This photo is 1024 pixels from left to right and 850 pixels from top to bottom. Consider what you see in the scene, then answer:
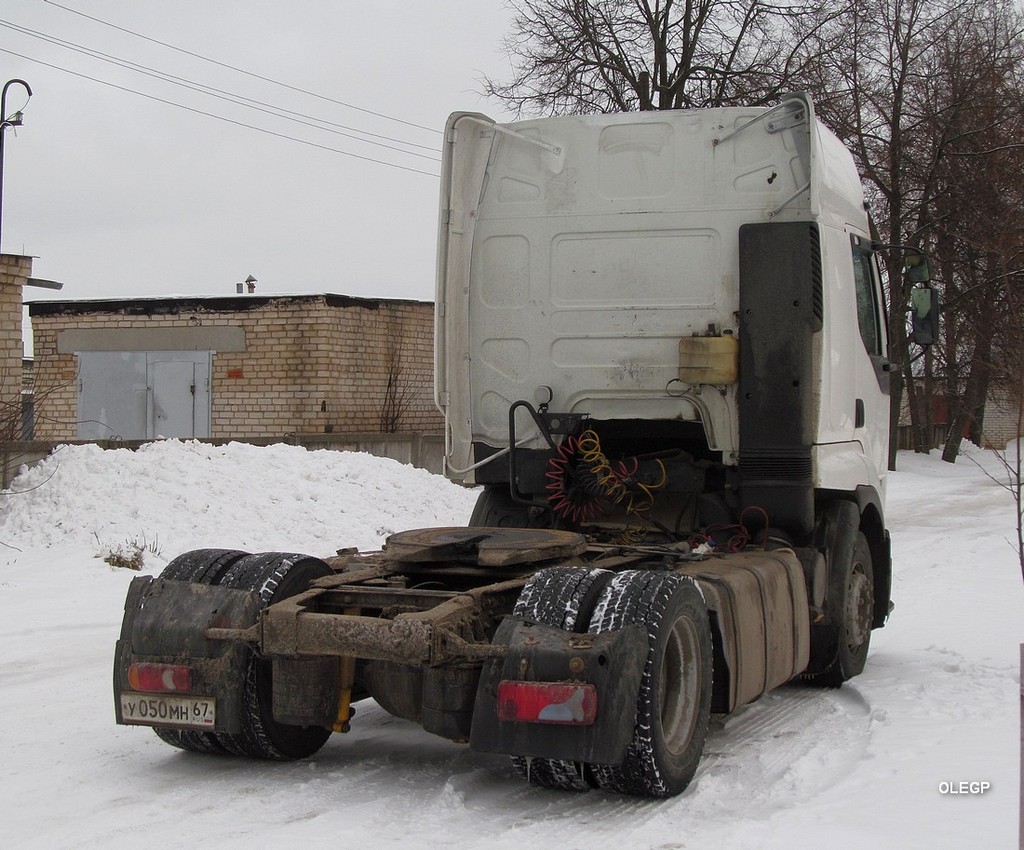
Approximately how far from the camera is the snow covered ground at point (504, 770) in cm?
489

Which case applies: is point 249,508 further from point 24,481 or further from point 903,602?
point 903,602

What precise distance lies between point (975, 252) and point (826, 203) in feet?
86.7

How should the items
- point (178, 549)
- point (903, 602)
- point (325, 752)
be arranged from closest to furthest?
point (325, 752) → point (903, 602) → point (178, 549)

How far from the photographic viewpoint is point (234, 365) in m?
24.5

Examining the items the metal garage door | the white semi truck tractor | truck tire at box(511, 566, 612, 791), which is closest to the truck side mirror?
the white semi truck tractor

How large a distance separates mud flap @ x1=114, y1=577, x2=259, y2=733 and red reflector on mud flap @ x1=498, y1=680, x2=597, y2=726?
1.37 metres

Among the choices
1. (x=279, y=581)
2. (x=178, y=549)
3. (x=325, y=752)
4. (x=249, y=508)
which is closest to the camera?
(x=279, y=581)

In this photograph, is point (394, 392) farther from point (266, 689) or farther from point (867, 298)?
point (266, 689)

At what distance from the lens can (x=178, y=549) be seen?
12.9 meters

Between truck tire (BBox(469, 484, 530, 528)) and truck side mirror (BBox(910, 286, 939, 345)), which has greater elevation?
truck side mirror (BBox(910, 286, 939, 345))

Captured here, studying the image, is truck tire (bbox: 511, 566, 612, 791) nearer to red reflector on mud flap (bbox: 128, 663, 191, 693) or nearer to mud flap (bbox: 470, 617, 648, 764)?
mud flap (bbox: 470, 617, 648, 764)

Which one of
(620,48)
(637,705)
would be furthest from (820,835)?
(620,48)

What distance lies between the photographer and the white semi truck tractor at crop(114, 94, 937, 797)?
18.7ft

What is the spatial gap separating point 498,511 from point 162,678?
9.34ft
